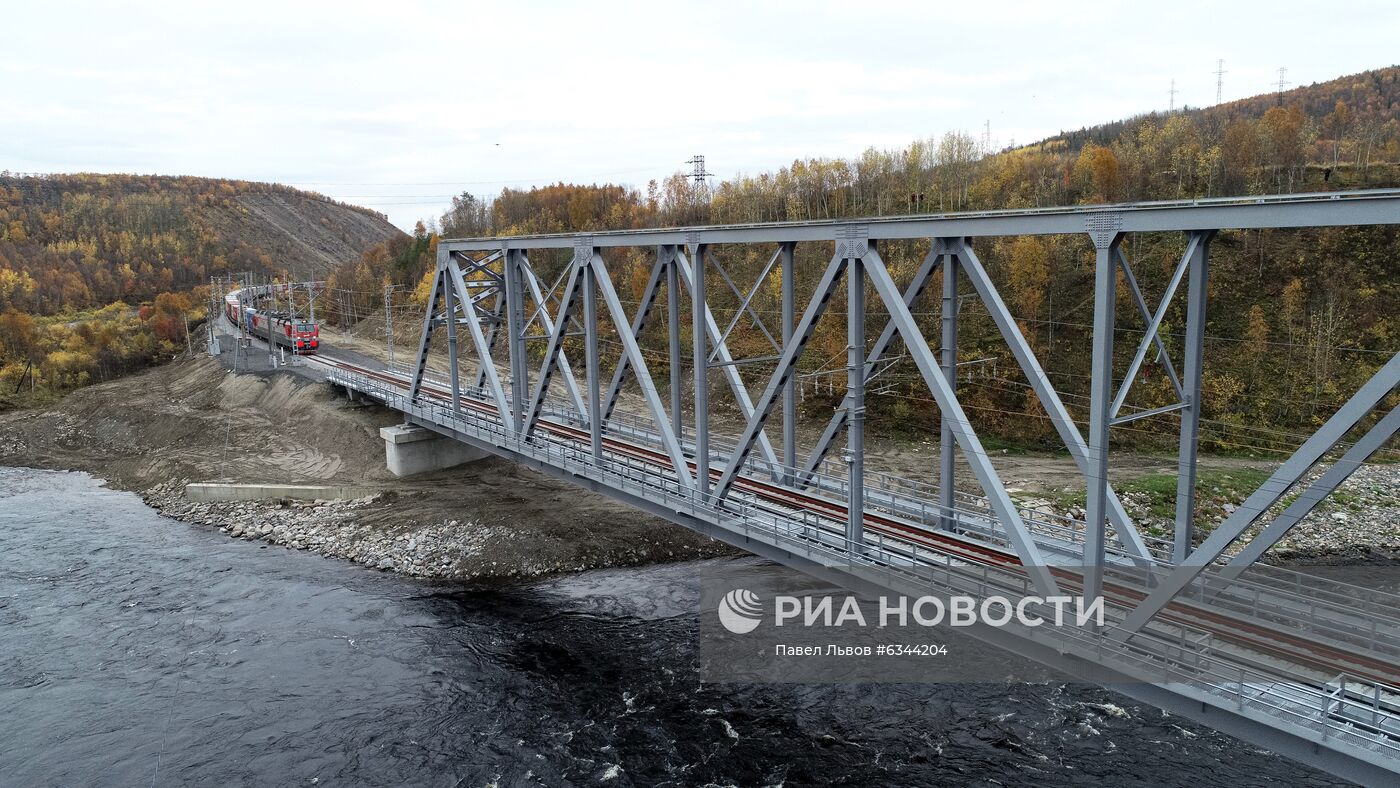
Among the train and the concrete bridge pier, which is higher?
the train

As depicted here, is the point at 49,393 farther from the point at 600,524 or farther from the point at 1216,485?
the point at 1216,485

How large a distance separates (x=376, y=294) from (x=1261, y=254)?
254ft

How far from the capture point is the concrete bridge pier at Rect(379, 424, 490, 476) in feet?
134

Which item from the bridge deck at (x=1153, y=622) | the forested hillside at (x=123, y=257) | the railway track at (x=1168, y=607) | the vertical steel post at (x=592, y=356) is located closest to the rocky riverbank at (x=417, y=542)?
the railway track at (x=1168, y=607)

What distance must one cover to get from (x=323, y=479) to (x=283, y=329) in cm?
3013

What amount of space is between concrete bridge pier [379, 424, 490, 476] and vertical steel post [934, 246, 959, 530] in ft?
91.3

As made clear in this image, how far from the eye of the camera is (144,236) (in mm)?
137875

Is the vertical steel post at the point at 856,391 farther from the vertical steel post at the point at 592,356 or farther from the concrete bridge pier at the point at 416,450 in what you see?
the concrete bridge pier at the point at 416,450

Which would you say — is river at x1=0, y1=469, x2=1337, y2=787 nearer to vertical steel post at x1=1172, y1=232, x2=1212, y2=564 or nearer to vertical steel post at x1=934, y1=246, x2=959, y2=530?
vertical steel post at x1=934, y1=246, x2=959, y2=530

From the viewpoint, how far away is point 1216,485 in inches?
1403

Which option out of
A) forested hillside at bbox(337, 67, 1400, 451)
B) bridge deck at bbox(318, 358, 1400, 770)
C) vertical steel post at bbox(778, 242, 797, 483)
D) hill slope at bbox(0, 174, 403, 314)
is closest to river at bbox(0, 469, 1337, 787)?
bridge deck at bbox(318, 358, 1400, 770)

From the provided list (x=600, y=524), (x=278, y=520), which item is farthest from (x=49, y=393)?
(x=600, y=524)

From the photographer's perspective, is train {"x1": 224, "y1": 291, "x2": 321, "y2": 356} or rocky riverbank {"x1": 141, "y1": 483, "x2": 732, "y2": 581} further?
train {"x1": 224, "y1": 291, "x2": 321, "y2": 356}

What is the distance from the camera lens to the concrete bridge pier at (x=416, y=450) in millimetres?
40750
